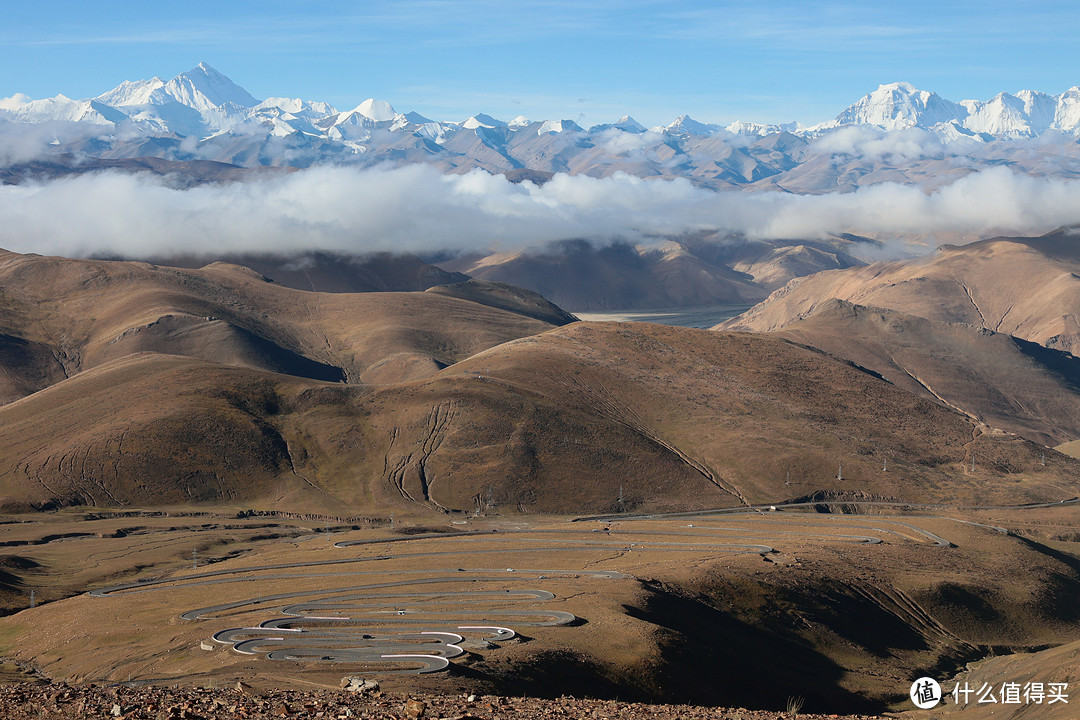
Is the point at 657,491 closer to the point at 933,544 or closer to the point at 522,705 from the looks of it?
the point at 933,544

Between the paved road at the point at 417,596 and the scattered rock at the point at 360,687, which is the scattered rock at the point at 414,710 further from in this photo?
the paved road at the point at 417,596

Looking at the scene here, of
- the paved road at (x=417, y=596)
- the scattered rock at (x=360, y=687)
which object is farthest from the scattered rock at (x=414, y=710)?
the paved road at (x=417, y=596)

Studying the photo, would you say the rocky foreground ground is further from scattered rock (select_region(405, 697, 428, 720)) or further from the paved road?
the paved road

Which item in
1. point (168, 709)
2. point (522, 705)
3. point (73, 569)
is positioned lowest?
point (73, 569)

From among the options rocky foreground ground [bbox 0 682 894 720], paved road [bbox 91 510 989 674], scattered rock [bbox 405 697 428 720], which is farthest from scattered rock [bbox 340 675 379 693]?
paved road [bbox 91 510 989 674]

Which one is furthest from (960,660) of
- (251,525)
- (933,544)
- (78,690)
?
(251,525)

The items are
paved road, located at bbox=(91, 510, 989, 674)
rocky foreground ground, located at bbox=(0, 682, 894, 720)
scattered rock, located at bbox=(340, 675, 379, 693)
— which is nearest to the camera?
rocky foreground ground, located at bbox=(0, 682, 894, 720)

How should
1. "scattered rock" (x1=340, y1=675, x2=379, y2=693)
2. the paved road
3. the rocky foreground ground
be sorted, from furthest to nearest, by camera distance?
1. the paved road
2. "scattered rock" (x1=340, y1=675, x2=379, y2=693)
3. the rocky foreground ground

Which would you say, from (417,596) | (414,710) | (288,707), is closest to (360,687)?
(288,707)
